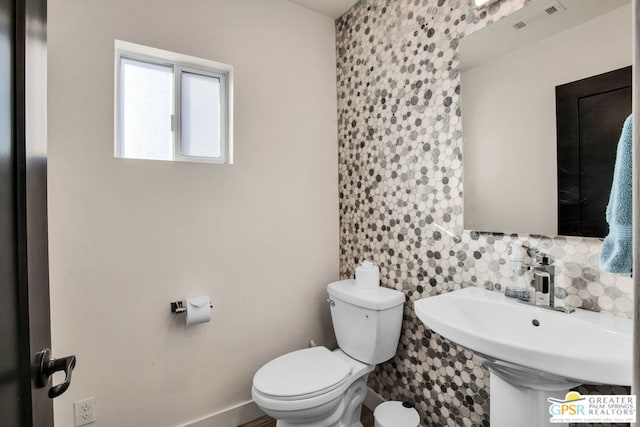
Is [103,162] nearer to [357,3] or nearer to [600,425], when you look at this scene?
[357,3]

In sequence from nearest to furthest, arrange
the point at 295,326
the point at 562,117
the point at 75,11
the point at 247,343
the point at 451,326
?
1. the point at 451,326
2. the point at 562,117
3. the point at 75,11
4. the point at 247,343
5. the point at 295,326

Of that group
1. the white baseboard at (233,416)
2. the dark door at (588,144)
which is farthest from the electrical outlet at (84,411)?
the dark door at (588,144)

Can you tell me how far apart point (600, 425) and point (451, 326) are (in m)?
0.62

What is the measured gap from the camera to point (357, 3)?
1.91m

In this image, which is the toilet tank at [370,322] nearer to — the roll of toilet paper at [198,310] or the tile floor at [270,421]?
the tile floor at [270,421]

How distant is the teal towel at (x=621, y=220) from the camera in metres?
0.70

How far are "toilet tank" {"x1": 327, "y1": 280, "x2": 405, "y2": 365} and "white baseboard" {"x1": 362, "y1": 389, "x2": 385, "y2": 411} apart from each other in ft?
1.30

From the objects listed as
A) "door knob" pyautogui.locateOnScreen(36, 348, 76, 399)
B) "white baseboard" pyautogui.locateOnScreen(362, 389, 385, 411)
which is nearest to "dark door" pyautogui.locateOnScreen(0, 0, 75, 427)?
"door knob" pyautogui.locateOnScreen(36, 348, 76, 399)

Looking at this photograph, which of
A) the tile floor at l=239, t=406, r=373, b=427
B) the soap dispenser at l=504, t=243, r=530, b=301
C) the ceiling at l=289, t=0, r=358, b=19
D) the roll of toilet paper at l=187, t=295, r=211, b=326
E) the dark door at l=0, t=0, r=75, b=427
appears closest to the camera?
the dark door at l=0, t=0, r=75, b=427

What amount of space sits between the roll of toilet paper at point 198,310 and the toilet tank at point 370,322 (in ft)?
2.26

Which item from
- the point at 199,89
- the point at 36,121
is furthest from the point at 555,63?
the point at 199,89

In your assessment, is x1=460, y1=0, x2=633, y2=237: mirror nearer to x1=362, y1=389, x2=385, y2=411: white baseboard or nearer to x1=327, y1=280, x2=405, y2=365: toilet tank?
x1=327, y1=280, x2=405, y2=365: toilet tank

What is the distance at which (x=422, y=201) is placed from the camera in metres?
1.53

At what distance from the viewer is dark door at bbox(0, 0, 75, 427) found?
1.56 ft
